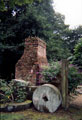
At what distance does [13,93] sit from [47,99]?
128cm

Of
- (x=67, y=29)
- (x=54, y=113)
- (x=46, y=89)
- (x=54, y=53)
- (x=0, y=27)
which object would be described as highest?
(x=67, y=29)

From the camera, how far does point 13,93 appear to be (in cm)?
461

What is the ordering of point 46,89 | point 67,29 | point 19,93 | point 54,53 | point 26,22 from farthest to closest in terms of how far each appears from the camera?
point 67,29, point 54,53, point 26,22, point 19,93, point 46,89

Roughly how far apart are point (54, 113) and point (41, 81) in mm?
1371

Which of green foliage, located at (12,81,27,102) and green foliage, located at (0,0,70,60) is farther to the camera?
green foliage, located at (0,0,70,60)

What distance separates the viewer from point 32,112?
13.1ft

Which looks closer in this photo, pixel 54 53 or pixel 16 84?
pixel 16 84

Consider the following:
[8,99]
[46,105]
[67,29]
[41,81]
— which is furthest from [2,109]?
[67,29]

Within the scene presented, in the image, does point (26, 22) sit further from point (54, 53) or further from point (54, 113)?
point (54, 113)

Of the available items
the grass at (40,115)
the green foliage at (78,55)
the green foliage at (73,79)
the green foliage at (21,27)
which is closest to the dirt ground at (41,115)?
the grass at (40,115)

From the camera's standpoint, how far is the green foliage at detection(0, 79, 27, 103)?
14.4 feet

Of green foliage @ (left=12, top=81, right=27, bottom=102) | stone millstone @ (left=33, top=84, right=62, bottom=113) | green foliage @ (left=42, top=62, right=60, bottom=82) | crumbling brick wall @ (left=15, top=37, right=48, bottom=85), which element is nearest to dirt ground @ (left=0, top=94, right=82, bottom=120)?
stone millstone @ (left=33, top=84, right=62, bottom=113)

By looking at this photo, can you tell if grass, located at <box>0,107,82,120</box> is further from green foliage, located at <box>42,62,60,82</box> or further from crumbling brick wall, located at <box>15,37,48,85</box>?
crumbling brick wall, located at <box>15,37,48,85</box>

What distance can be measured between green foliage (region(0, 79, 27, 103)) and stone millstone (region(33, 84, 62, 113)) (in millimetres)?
501
